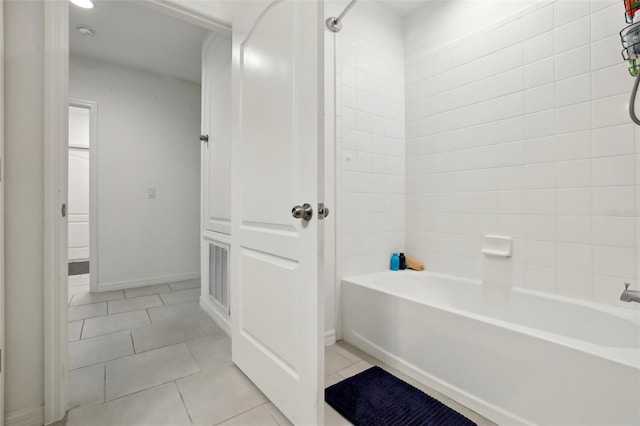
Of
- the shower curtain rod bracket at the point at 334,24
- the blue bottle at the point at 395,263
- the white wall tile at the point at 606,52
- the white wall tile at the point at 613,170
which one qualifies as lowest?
the blue bottle at the point at 395,263

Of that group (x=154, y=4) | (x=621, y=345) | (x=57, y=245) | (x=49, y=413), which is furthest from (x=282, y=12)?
(x=621, y=345)

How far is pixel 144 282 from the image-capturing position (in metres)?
3.40

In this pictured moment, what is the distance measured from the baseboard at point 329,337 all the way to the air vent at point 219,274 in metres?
0.76

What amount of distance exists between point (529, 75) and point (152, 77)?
3.69 metres

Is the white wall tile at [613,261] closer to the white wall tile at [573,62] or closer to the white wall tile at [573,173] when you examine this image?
the white wall tile at [573,173]

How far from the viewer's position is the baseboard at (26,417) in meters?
1.18

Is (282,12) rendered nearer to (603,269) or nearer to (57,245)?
(57,245)

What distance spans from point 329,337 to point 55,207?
1.69 metres

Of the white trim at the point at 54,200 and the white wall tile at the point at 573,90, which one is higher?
the white wall tile at the point at 573,90

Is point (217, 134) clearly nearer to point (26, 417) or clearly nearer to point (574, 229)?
point (26, 417)

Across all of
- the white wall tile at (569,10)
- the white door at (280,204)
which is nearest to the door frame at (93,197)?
the white door at (280,204)

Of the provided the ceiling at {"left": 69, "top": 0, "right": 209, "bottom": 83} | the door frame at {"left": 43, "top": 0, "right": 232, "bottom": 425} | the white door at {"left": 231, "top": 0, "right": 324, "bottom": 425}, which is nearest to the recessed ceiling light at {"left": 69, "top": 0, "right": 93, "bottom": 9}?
the ceiling at {"left": 69, "top": 0, "right": 209, "bottom": 83}

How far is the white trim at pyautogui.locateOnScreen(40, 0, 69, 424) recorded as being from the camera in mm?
1229

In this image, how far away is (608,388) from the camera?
1.01 metres
